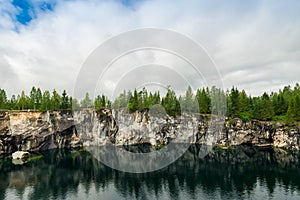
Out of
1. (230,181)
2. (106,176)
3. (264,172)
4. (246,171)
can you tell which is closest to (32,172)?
(106,176)

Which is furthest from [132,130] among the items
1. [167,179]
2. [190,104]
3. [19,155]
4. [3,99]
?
[3,99]

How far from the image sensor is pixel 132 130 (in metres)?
85.3

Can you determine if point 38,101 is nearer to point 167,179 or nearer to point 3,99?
point 3,99

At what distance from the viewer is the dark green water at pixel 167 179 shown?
3625cm

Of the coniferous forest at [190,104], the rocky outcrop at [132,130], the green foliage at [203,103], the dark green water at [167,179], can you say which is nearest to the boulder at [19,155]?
the dark green water at [167,179]

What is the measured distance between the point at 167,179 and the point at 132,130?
1684 inches

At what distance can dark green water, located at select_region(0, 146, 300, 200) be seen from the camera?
1427 inches

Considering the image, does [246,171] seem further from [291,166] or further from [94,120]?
[94,120]

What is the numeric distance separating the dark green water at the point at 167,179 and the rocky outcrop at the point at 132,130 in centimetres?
1242

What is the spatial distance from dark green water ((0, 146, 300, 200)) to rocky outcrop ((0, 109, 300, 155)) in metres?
12.4

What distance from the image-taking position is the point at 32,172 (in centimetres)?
5022

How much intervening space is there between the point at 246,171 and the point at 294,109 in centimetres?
3696

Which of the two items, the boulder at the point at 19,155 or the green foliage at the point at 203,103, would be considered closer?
the boulder at the point at 19,155

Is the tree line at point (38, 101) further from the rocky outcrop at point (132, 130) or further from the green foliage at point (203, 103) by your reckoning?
the green foliage at point (203, 103)
